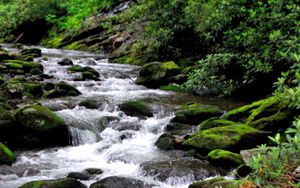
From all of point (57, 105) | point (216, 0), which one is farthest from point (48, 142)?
point (216, 0)

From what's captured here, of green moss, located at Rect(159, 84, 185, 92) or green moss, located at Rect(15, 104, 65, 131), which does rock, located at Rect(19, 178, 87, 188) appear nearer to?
green moss, located at Rect(15, 104, 65, 131)

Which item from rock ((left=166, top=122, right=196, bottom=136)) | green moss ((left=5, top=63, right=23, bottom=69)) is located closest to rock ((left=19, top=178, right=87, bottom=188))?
rock ((left=166, top=122, right=196, bottom=136))

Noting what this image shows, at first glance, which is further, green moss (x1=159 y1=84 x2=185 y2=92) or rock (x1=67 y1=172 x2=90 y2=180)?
green moss (x1=159 y1=84 x2=185 y2=92)

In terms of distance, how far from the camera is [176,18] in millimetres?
19656

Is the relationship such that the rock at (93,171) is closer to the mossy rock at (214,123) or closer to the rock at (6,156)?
the rock at (6,156)

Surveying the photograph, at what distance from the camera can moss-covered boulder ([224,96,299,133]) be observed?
895 centimetres

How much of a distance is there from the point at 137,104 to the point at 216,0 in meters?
6.54

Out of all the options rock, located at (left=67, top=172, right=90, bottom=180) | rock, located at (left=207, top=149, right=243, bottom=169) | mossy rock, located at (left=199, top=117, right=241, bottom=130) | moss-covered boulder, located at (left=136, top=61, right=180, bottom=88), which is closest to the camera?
rock, located at (left=67, top=172, right=90, bottom=180)

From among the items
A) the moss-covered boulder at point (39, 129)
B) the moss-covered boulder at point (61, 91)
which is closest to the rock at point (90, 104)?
the moss-covered boulder at point (61, 91)

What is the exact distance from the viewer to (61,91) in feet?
48.4

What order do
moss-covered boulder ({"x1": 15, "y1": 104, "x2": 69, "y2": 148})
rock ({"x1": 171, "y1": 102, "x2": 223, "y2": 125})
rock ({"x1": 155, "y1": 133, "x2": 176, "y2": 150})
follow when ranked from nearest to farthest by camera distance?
rock ({"x1": 155, "y1": 133, "x2": 176, "y2": 150})
moss-covered boulder ({"x1": 15, "y1": 104, "x2": 69, "y2": 148})
rock ({"x1": 171, "y1": 102, "x2": 223, "y2": 125})

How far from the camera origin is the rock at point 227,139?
28.6 ft

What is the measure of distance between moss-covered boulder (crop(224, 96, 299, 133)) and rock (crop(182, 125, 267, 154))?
0.43 m

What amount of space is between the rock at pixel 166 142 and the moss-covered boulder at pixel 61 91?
610cm
